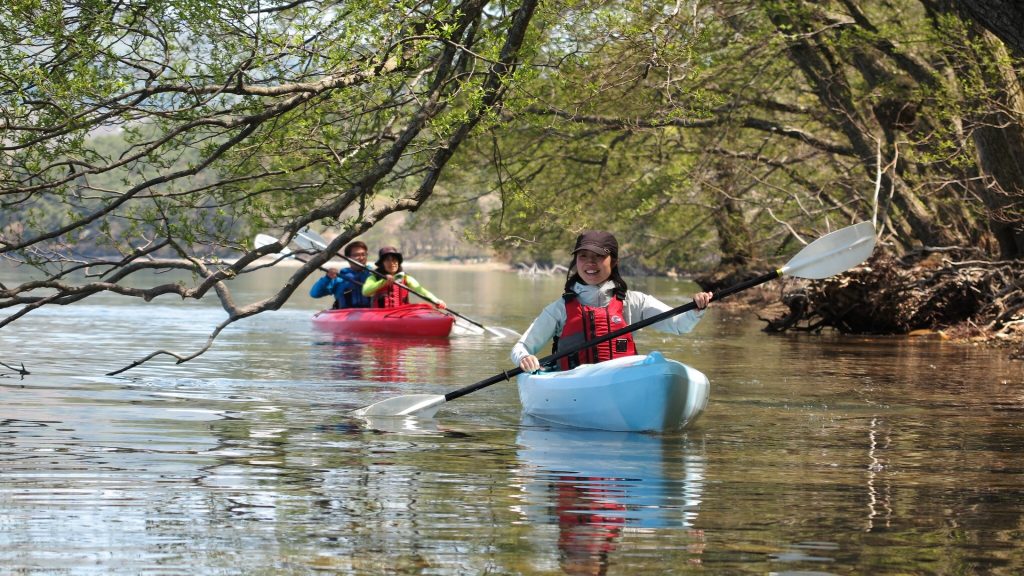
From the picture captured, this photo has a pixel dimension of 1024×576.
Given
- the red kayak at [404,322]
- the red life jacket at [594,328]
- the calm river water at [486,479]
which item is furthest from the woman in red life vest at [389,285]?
the red life jacket at [594,328]

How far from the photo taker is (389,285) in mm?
17094

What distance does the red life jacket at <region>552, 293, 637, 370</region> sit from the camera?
26.6ft

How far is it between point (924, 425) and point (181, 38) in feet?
17.0

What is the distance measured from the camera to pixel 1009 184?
13773 millimetres

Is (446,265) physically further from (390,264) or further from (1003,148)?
(1003,148)

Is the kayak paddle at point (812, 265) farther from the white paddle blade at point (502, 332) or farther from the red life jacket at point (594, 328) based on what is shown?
the white paddle blade at point (502, 332)

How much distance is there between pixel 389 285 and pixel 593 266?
9216 millimetres

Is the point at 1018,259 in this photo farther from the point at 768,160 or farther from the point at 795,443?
the point at 795,443

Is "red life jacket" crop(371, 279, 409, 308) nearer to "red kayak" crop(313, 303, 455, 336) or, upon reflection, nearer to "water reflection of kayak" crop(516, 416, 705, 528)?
"red kayak" crop(313, 303, 455, 336)

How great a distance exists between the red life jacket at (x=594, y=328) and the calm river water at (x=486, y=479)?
→ 1.81ft

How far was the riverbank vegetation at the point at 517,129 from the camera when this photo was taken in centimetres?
754

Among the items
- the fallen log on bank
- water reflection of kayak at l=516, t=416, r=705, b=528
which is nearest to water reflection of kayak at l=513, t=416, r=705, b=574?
Answer: water reflection of kayak at l=516, t=416, r=705, b=528

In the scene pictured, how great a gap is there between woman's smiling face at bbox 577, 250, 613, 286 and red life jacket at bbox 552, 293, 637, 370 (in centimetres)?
14

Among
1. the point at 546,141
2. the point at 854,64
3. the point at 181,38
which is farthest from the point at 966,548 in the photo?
the point at 546,141
